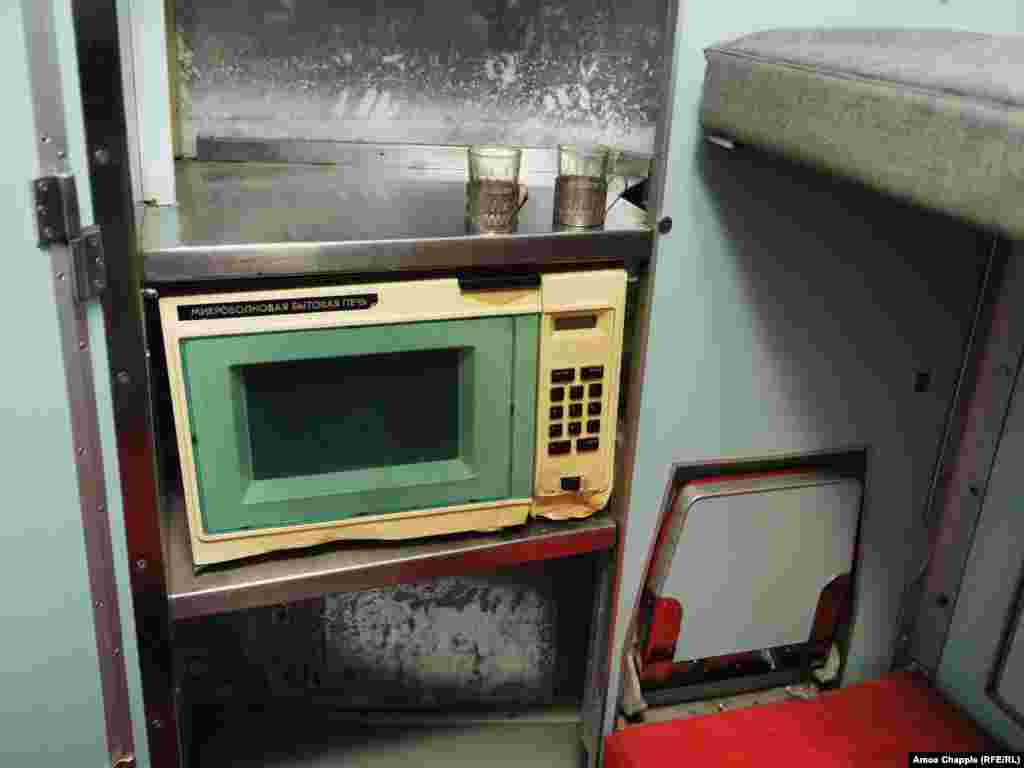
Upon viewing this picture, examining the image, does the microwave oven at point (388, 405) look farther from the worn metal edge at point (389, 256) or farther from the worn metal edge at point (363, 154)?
the worn metal edge at point (363, 154)

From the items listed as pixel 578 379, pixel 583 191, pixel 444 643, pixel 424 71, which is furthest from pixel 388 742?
pixel 424 71

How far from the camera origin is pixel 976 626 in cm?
157

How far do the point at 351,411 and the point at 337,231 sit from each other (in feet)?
0.77

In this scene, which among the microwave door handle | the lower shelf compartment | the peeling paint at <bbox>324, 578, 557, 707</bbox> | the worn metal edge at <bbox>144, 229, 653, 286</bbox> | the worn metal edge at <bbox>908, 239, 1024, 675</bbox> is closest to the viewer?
the worn metal edge at <bbox>144, 229, 653, 286</bbox>

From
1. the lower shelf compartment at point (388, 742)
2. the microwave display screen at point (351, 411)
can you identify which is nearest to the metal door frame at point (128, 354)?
the microwave display screen at point (351, 411)

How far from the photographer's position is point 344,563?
3.96ft

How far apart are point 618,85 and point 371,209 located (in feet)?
2.07

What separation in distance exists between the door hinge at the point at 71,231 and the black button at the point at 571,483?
66 cm

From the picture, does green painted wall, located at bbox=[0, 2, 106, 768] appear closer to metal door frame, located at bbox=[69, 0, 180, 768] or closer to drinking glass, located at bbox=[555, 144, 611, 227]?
metal door frame, located at bbox=[69, 0, 180, 768]

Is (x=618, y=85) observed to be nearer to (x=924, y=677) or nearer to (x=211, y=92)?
(x=211, y=92)

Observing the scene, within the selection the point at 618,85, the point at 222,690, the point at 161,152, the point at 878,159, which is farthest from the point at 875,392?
the point at 222,690

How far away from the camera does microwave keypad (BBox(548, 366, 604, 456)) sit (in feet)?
3.95

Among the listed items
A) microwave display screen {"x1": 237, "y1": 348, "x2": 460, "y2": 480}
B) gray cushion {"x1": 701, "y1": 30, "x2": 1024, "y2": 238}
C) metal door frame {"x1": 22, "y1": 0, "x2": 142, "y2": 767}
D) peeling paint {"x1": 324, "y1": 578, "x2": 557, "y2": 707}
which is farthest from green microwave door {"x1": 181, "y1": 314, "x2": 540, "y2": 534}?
peeling paint {"x1": 324, "y1": 578, "x2": 557, "y2": 707}

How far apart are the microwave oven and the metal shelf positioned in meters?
0.03
